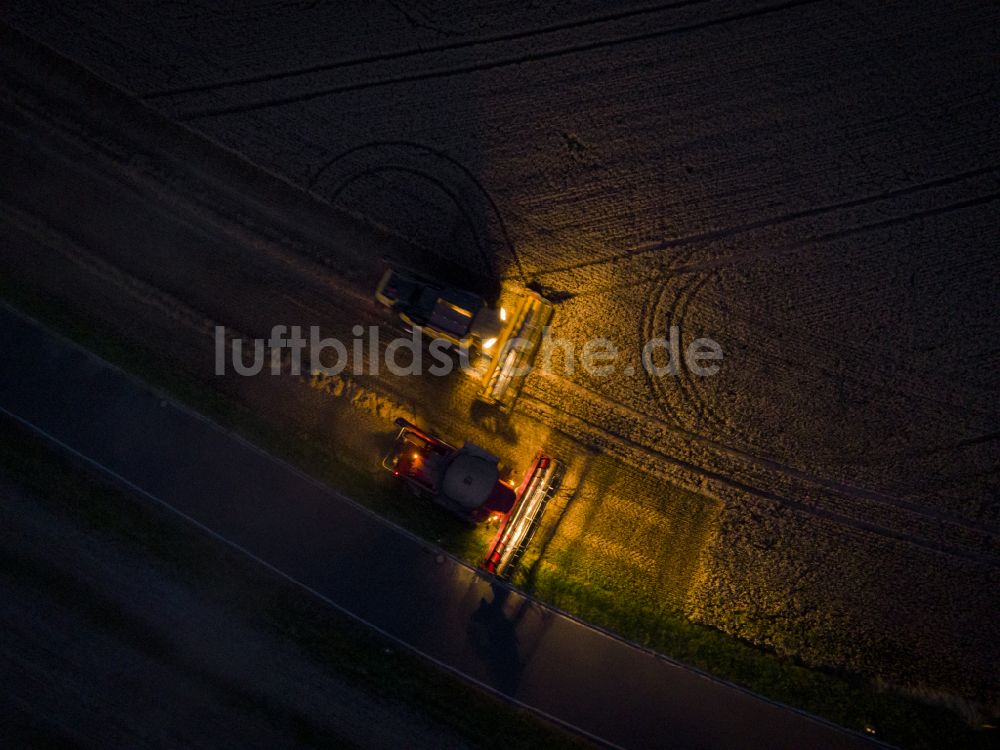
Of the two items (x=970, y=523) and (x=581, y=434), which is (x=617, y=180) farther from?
(x=970, y=523)

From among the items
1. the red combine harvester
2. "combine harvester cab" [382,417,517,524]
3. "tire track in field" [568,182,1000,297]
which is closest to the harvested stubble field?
"tire track in field" [568,182,1000,297]

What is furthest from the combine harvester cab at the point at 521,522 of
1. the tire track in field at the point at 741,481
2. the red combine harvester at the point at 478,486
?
the tire track in field at the point at 741,481

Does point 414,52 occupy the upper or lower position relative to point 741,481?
upper

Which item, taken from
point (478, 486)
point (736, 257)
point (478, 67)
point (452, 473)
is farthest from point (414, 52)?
point (478, 486)

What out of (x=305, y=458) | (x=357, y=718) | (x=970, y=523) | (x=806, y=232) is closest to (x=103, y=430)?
(x=305, y=458)

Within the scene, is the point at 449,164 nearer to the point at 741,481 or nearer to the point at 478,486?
the point at 478,486
